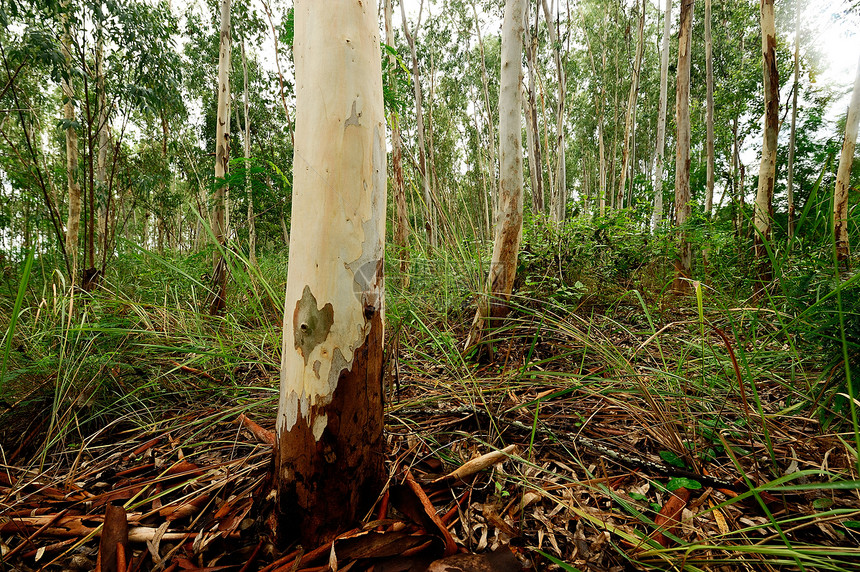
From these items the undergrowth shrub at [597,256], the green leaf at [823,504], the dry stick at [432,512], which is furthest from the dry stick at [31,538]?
the undergrowth shrub at [597,256]

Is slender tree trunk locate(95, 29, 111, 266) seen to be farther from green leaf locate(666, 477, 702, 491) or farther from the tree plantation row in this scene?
green leaf locate(666, 477, 702, 491)

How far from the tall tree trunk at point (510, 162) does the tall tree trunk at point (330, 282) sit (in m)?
1.72

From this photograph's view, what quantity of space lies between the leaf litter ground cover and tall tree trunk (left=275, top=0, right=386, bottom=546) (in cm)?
12

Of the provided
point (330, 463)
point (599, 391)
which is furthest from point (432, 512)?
point (599, 391)

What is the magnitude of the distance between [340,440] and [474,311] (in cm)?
187

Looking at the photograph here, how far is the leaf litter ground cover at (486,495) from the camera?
35.4 inches

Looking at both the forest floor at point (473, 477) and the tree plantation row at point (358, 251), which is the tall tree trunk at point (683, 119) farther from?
the forest floor at point (473, 477)

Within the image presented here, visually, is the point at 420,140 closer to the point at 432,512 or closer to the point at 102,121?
the point at 102,121

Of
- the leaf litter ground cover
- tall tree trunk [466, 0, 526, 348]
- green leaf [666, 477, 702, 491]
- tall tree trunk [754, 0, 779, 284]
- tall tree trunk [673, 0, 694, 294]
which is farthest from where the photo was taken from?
A: tall tree trunk [673, 0, 694, 294]

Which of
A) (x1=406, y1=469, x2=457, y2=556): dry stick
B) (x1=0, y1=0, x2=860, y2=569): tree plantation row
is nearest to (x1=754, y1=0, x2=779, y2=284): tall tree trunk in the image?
(x1=0, y1=0, x2=860, y2=569): tree plantation row

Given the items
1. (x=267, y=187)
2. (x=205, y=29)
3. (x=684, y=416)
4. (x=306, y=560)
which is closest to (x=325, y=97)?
(x=306, y=560)

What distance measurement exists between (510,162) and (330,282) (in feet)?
7.13

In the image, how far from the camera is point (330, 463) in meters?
0.96

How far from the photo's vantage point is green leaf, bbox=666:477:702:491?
1066 mm
